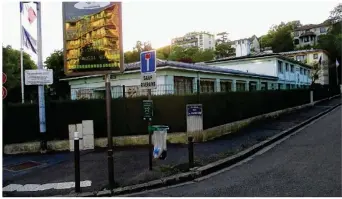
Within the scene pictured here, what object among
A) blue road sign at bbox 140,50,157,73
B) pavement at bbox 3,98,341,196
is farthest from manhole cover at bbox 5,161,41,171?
blue road sign at bbox 140,50,157,73

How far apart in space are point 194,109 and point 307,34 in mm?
79449

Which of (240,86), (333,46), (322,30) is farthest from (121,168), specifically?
(322,30)

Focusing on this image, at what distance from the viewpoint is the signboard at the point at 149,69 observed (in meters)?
7.13

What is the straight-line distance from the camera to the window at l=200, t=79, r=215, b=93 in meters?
17.6

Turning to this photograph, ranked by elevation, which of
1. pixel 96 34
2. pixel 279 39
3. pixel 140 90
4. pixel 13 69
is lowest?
pixel 140 90

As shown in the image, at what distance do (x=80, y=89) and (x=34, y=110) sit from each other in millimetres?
6548

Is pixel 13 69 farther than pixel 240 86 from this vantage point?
Yes

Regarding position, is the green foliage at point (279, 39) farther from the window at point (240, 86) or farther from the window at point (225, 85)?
the window at point (225, 85)

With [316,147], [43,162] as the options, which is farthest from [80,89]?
[316,147]

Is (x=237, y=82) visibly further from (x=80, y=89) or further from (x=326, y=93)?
(x=326, y=93)

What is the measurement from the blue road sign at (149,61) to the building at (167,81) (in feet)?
16.0

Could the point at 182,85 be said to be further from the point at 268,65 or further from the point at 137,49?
the point at 137,49

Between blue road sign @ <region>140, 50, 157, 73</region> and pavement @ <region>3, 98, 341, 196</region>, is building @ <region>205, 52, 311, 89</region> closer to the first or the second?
pavement @ <region>3, 98, 341, 196</region>

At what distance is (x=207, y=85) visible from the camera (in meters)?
18.1
